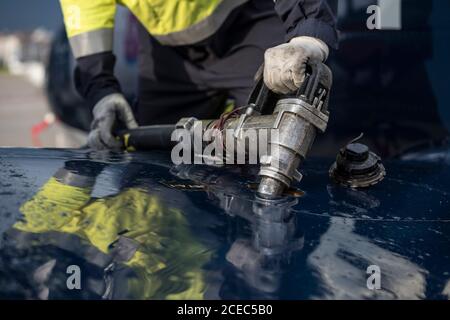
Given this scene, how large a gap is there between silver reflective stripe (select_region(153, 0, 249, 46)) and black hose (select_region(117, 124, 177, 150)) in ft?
1.48

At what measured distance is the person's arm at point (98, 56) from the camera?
76.2 inches

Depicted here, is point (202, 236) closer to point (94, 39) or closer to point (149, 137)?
point (149, 137)

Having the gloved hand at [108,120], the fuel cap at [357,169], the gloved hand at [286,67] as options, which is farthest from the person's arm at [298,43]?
the gloved hand at [108,120]

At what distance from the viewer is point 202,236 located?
40.3 inches

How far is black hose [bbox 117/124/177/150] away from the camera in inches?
63.5

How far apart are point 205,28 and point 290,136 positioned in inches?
37.2

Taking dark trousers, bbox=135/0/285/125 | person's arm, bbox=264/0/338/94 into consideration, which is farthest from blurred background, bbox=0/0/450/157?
person's arm, bbox=264/0/338/94

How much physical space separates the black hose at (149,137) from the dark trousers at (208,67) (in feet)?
1.64

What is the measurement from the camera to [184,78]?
2318mm

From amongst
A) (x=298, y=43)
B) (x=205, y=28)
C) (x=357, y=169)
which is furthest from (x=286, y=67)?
(x=205, y=28)

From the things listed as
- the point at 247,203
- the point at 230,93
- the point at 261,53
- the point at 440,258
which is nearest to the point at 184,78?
the point at 230,93

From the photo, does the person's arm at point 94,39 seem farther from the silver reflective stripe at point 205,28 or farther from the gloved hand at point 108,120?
the silver reflective stripe at point 205,28

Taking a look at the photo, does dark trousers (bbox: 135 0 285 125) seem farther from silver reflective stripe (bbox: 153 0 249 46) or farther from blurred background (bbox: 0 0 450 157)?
blurred background (bbox: 0 0 450 157)

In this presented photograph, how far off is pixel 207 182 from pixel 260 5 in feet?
3.15
